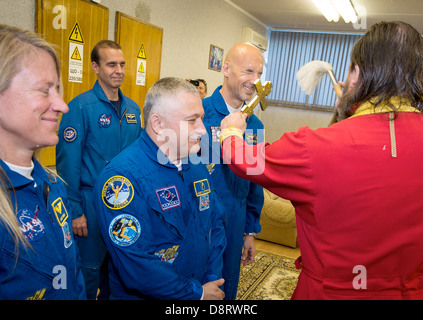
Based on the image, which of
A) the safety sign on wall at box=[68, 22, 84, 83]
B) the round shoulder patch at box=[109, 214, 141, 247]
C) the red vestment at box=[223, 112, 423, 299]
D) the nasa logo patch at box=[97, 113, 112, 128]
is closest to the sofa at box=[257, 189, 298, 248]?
the nasa logo patch at box=[97, 113, 112, 128]

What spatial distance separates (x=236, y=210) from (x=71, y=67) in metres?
2.00

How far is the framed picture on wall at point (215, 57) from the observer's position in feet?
17.0

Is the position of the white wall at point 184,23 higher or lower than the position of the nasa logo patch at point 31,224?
higher

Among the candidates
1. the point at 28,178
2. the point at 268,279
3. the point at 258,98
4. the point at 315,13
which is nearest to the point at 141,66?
the point at 258,98

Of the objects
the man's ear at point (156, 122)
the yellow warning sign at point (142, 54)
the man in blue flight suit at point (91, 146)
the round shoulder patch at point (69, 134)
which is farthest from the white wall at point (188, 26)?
the man's ear at point (156, 122)

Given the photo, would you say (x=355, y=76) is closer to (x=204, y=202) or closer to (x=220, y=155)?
(x=204, y=202)

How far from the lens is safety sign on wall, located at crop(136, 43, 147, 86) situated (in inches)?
147

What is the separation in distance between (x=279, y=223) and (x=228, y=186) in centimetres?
249

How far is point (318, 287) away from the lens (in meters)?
1.20

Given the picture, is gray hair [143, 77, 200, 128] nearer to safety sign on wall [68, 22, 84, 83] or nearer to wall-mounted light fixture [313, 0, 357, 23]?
safety sign on wall [68, 22, 84, 83]

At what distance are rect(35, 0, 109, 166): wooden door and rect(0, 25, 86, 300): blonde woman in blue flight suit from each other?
1.79 meters

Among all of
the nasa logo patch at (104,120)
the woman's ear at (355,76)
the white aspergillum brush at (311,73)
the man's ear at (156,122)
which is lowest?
the nasa logo patch at (104,120)

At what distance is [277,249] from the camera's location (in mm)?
4145

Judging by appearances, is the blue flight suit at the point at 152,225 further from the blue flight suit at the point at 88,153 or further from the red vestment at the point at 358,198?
the blue flight suit at the point at 88,153
